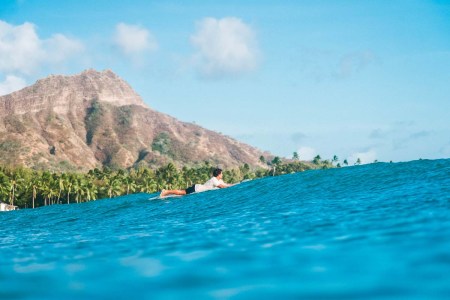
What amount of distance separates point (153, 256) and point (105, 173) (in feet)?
323

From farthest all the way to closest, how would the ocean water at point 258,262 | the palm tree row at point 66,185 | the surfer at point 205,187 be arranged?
1. the palm tree row at point 66,185
2. the surfer at point 205,187
3. the ocean water at point 258,262

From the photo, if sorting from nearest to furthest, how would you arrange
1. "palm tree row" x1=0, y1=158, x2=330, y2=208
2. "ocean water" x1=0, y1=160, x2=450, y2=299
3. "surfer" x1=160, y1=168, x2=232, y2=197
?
"ocean water" x1=0, y1=160, x2=450, y2=299, "surfer" x1=160, y1=168, x2=232, y2=197, "palm tree row" x1=0, y1=158, x2=330, y2=208

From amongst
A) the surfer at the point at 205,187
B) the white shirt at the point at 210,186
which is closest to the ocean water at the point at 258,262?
the surfer at the point at 205,187

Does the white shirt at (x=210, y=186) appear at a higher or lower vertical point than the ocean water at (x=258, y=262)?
higher

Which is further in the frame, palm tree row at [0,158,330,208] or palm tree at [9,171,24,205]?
palm tree row at [0,158,330,208]

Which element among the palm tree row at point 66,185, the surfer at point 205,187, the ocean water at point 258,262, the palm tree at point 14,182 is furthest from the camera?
the palm tree row at point 66,185

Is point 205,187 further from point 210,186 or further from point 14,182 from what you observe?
point 14,182

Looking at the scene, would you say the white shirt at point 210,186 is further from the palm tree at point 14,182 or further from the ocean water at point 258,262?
the palm tree at point 14,182

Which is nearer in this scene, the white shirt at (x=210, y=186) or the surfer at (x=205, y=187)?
the surfer at (x=205, y=187)

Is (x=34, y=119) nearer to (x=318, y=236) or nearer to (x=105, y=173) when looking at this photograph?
(x=105, y=173)

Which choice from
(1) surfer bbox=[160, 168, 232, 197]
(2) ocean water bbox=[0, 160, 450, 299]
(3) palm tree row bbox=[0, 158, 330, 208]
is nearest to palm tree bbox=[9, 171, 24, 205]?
(3) palm tree row bbox=[0, 158, 330, 208]

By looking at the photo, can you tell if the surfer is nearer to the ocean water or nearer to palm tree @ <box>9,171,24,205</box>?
the ocean water

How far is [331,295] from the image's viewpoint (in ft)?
13.5

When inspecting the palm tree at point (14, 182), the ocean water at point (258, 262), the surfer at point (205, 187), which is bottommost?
the ocean water at point (258, 262)
